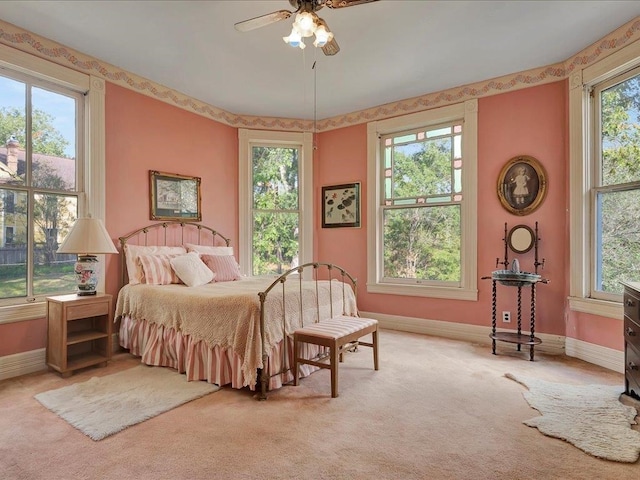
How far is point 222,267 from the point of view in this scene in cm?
408

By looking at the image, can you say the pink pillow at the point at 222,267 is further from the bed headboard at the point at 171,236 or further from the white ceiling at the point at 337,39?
the white ceiling at the point at 337,39

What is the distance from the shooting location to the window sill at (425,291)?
421cm

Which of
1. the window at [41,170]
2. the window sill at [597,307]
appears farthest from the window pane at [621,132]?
the window at [41,170]

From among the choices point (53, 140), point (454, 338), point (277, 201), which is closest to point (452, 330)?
point (454, 338)

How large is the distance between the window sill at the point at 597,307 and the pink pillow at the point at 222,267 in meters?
3.49

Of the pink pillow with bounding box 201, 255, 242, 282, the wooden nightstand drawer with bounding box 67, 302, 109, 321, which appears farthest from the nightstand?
the pink pillow with bounding box 201, 255, 242, 282

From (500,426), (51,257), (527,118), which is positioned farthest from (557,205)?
(51,257)

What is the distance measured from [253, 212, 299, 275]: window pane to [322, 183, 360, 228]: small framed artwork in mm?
472

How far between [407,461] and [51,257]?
3428 millimetres

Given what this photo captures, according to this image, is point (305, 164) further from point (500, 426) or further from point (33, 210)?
point (500, 426)

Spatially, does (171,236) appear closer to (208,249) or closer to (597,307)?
(208,249)

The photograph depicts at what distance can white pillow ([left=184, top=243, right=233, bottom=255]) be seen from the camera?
4289 millimetres

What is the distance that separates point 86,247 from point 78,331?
32.8 inches

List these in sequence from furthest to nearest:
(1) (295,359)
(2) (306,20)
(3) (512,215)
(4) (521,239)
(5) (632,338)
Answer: (3) (512,215) → (4) (521,239) → (1) (295,359) → (5) (632,338) → (2) (306,20)
